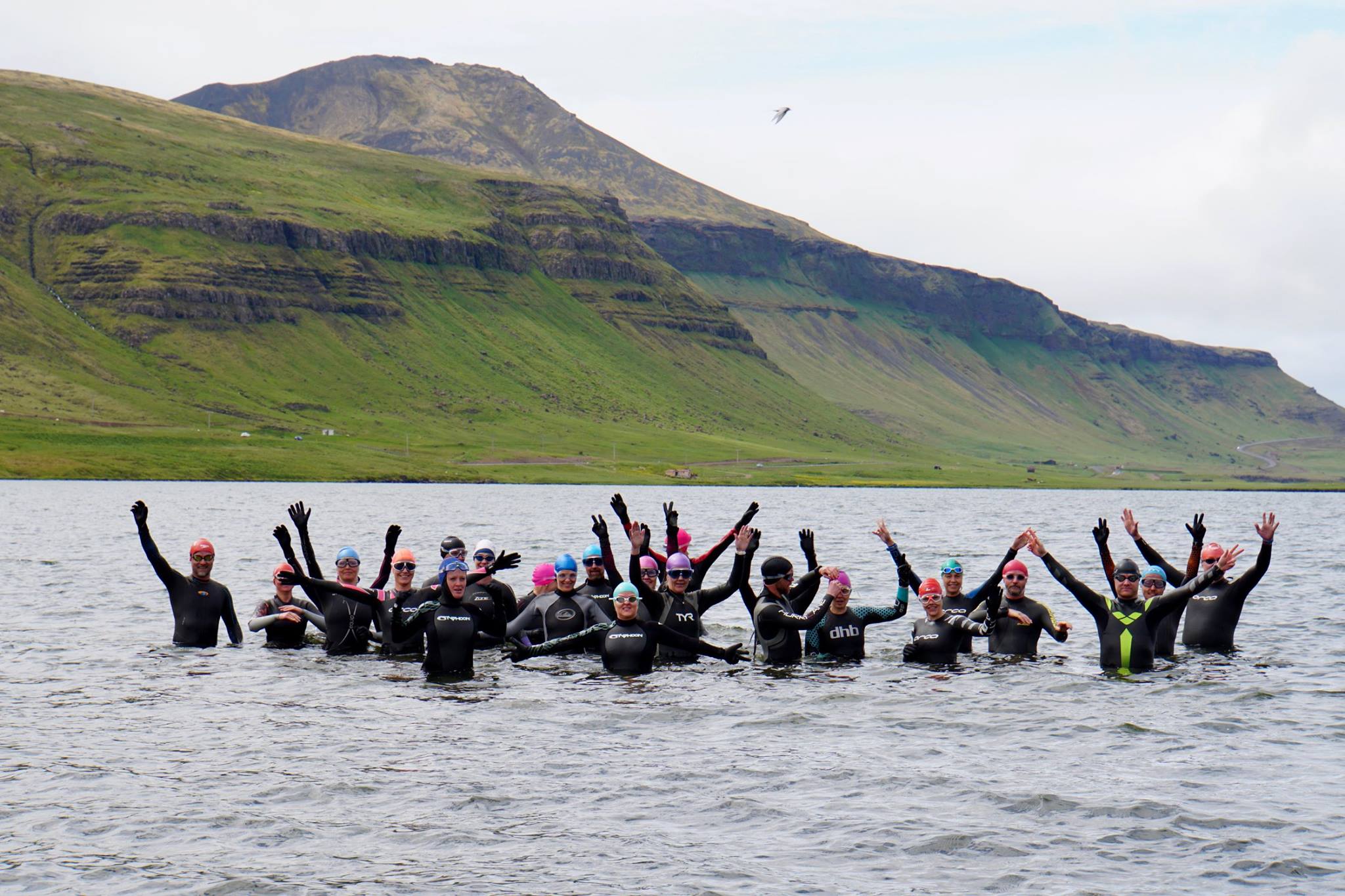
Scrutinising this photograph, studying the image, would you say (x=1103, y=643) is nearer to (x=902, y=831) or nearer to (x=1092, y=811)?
(x=1092, y=811)

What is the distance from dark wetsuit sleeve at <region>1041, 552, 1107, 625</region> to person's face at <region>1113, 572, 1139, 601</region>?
457mm

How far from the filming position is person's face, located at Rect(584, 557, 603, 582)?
29734 mm

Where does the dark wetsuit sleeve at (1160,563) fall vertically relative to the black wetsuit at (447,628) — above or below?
above

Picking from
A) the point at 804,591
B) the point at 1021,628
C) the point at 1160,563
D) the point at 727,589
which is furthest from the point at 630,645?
the point at 1160,563

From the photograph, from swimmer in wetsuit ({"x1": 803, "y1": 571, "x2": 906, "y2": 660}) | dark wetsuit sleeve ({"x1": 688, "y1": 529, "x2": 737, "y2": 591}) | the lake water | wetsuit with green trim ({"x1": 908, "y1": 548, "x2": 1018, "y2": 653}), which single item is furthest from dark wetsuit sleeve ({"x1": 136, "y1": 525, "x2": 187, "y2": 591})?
wetsuit with green trim ({"x1": 908, "y1": 548, "x2": 1018, "y2": 653})

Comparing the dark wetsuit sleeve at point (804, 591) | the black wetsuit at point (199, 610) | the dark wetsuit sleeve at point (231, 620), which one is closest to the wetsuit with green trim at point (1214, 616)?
the dark wetsuit sleeve at point (804, 591)

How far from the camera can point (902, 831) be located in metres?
17.9

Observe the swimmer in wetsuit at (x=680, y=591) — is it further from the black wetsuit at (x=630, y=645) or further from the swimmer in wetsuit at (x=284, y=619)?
the swimmer in wetsuit at (x=284, y=619)

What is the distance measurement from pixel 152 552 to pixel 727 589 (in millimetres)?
12730

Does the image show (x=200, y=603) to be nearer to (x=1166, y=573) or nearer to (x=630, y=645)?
(x=630, y=645)

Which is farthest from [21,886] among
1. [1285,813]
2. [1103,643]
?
[1103,643]

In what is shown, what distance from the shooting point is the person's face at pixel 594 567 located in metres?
29.7

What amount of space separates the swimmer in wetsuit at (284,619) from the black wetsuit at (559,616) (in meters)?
5.12

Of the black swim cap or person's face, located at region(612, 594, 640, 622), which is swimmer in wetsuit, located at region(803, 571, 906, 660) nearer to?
person's face, located at region(612, 594, 640, 622)
